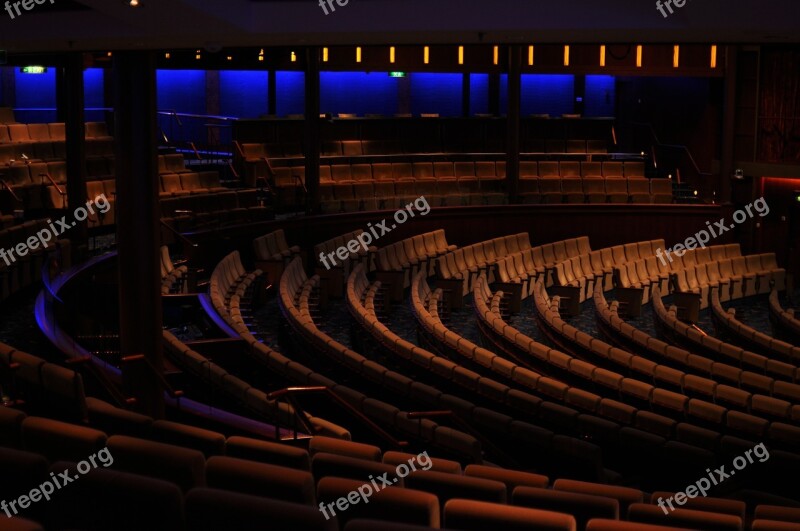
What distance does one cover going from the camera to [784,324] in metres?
10.5

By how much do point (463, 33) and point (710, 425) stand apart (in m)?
3.18

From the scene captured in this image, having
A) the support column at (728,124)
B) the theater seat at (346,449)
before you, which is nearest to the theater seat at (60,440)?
the theater seat at (346,449)

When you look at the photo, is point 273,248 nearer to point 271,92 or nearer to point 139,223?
point 139,223

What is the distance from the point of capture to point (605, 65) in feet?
51.8

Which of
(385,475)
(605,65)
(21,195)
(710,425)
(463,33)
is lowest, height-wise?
(710,425)

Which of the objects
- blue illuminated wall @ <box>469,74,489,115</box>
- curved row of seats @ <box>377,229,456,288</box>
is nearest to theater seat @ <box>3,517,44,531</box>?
curved row of seats @ <box>377,229,456,288</box>

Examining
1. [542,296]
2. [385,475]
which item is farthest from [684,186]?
[385,475]

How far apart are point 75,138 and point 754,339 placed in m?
6.99

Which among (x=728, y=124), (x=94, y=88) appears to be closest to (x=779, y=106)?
(x=728, y=124)

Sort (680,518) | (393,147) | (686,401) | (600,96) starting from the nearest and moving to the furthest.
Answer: (680,518) < (686,401) < (393,147) < (600,96)

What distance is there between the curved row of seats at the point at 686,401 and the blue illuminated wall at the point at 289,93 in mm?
9925

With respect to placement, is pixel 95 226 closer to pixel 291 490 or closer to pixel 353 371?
pixel 353 371

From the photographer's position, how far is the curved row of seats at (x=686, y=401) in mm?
6488

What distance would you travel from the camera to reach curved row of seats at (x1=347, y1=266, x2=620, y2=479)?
5461mm
